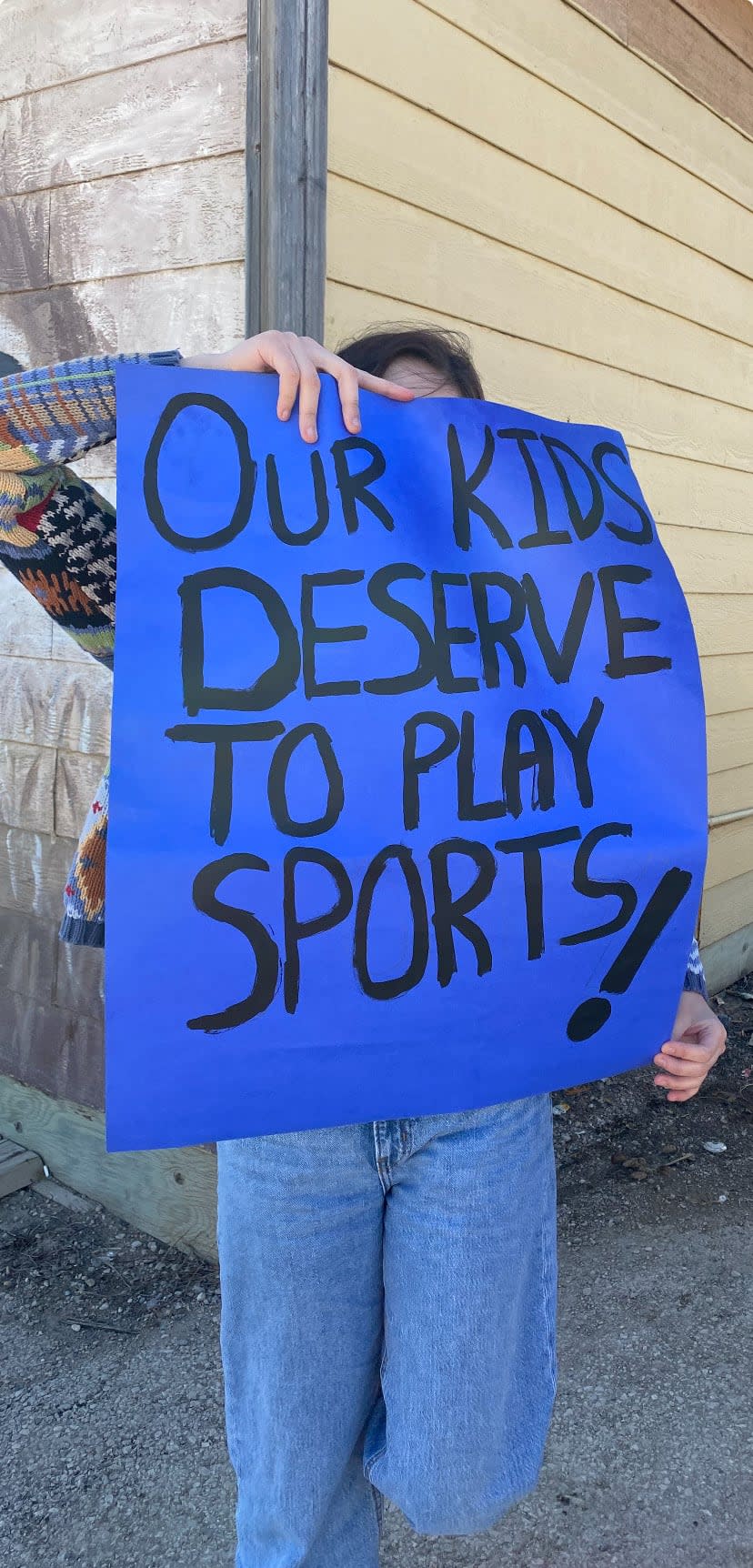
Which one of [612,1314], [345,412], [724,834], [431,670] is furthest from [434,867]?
[724,834]

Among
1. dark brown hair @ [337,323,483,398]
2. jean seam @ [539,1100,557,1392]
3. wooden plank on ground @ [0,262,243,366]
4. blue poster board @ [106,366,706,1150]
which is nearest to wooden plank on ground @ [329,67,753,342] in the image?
wooden plank on ground @ [0,262,243,366]

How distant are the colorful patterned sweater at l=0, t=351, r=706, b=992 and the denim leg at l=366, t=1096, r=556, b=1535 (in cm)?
33

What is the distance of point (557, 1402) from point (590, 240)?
3.01 m

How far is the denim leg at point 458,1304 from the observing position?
1254 mm

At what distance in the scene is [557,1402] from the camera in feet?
7.55

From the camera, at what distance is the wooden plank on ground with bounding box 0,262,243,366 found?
89.0 inches

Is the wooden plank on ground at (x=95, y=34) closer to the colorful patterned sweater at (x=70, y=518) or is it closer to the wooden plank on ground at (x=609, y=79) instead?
the wooden plank on ground at (x=609, y=79)

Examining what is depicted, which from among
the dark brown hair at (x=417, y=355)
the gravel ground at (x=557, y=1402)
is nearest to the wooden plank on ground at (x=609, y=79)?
the dark brown hair at (x=417, y=355)

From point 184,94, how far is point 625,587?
1.63 m

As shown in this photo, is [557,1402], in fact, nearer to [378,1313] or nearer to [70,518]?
[378,1313]

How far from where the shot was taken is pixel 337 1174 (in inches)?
48.5

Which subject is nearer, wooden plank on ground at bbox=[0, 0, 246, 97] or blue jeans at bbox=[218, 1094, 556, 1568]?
blue jeans at bbox=[218, 1094, 556, 1568]

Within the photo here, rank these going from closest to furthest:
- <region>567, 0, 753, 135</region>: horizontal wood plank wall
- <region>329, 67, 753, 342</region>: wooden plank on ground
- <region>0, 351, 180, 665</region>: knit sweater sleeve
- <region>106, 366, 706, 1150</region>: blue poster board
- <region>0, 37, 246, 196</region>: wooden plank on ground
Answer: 1. <region>106, 366, 706, 1150</region>: blue poster board
2. <region>0, 351, 180, 665</region>: knit sweater sleeve
3. <region>0, 37, 246, 196</region>: wooden plank on ground
4. <region>329, 67, 753, 342</region>: wooden plank on ground
5. <region>567, 0, 753, 135</region>: horizontal wood plank wall

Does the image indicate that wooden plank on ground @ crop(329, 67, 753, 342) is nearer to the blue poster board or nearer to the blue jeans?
the blue poster board
